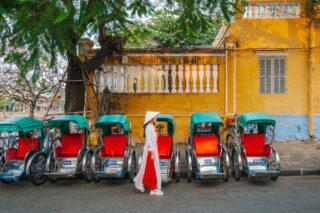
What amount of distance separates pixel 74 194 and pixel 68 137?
1.91m

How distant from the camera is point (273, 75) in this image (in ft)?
37.2

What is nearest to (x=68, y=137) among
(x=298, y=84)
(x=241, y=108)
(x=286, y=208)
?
(x=286, y=208)

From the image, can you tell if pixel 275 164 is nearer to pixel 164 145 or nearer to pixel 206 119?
pixel 206 119

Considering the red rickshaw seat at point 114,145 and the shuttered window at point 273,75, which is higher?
the shuttered window at point 273,75

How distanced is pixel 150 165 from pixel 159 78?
5.67 metres

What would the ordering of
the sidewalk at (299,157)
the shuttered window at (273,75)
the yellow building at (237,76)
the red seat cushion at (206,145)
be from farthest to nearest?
1. the shuttered window at (273,75)
2. the yellow building at (237,76)
3. the sidewalk at (299,157)
4. the red seat cushion at (206,145)

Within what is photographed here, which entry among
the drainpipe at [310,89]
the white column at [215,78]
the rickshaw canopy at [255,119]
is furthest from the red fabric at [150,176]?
the drainpipe at [310,89]

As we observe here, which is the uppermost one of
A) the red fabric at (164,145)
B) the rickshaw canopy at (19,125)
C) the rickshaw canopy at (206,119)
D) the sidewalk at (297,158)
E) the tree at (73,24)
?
the tree at (73,24)

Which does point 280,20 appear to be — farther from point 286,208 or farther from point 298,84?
point 286,208

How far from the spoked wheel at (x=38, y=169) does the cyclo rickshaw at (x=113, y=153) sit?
120cm

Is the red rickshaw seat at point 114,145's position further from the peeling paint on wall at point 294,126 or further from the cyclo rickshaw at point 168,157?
the peeling paint on wall at point 294,126

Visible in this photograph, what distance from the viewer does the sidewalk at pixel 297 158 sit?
24.6ft

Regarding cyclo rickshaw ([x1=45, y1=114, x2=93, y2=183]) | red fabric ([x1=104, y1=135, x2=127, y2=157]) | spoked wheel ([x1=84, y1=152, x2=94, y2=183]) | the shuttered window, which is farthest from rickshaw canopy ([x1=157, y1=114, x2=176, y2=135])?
the shuttered window

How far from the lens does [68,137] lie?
7570mm
